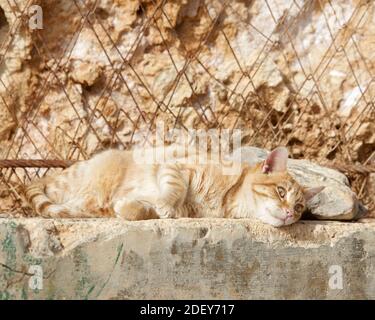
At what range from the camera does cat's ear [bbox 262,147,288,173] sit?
A: 12.7 feet

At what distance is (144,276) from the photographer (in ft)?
10.8

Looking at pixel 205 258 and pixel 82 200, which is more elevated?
pixel 82 200

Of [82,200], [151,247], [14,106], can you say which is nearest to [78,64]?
[14,106]

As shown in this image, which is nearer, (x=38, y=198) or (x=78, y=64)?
(x=38, y=198)

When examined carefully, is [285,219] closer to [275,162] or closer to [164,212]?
[275,162]

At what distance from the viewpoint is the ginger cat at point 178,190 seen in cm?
374

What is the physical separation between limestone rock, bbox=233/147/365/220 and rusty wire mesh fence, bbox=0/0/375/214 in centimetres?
49

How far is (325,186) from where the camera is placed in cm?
407

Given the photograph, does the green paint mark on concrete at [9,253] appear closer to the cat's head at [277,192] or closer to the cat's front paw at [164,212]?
the cat's front paw at [164,212]

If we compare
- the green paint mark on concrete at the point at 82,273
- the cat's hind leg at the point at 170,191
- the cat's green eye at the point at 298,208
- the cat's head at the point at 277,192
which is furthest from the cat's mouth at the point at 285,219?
the green paint mark on concrete at the point at 82,273

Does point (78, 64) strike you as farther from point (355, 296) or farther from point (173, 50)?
point (355, 296)

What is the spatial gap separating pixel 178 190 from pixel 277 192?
44 centimetres

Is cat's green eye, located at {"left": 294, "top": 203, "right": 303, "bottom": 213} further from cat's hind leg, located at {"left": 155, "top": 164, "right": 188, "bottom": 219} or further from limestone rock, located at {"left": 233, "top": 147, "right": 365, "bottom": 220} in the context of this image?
cat's hind leg, located at {"left": 155, "top": 164, "right": 188, "bottom": 219}

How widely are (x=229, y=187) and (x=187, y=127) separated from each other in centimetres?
114
